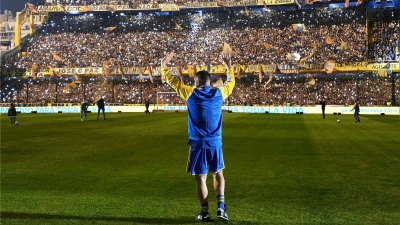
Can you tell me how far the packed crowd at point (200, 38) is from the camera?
67250 millimetres

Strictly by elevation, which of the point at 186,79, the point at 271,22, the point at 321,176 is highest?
the point at 271,22

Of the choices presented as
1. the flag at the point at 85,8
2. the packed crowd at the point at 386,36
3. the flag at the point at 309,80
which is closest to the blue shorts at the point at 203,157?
the flag at the point at 309,80

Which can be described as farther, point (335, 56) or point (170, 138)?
point (335, 56)

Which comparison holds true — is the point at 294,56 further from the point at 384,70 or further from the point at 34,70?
the point at 34,70

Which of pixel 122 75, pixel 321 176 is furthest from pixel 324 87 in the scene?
pixel 321 176

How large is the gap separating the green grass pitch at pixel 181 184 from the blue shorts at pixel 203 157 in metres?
0.81

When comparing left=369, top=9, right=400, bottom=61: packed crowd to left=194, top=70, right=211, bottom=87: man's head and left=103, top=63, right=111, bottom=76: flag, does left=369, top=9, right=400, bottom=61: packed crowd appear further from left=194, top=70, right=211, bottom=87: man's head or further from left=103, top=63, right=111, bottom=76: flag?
left=194, top=70, right=211, bottom=87: man's head

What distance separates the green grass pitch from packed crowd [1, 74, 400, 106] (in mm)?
43299

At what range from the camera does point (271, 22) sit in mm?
74875

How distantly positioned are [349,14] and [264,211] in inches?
2679

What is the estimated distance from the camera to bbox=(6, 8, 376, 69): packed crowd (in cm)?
6725

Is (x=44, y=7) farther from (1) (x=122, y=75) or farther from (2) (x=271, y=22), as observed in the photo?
(2) (x=271, y=22)

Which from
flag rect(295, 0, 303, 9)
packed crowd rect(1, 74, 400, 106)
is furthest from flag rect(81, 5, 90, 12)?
flag rect(295, 0, 303, 9)

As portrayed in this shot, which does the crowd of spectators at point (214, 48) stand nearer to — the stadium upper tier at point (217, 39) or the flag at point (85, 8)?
the stadium upper tier at point (217, 39)
